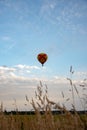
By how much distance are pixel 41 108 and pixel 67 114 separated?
112 cm

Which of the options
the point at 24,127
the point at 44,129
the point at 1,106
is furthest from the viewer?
the point at 24,127

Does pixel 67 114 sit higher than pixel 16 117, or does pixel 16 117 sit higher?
pixel 67 114

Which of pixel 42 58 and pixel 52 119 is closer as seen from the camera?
pixel 52 119

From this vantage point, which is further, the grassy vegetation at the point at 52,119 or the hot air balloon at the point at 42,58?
the hot air balloon at the point at 42,58

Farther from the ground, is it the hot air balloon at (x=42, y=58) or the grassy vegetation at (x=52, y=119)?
the hot air balloon at (x=42, y=58)

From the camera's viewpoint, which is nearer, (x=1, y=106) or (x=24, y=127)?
(x=1, y=106)

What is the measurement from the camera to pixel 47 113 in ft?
11.4

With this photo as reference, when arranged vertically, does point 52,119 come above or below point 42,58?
below

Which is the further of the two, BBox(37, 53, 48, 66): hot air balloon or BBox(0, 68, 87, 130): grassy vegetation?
BBox(37, 53, 48, 66): hot air balloon

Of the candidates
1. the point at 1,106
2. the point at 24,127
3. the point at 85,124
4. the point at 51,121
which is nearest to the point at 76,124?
the point at 85,124

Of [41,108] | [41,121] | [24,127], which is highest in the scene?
[41,108]

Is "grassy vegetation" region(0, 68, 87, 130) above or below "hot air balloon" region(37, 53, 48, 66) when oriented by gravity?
below

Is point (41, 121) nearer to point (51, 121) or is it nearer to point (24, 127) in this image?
point (51, 121)

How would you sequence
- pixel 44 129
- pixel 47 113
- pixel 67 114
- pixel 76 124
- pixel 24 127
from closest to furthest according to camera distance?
pixel 67 114 → pixel 76 124 → pixel 47 113 → pixel 44 129 → pixel 24 127
